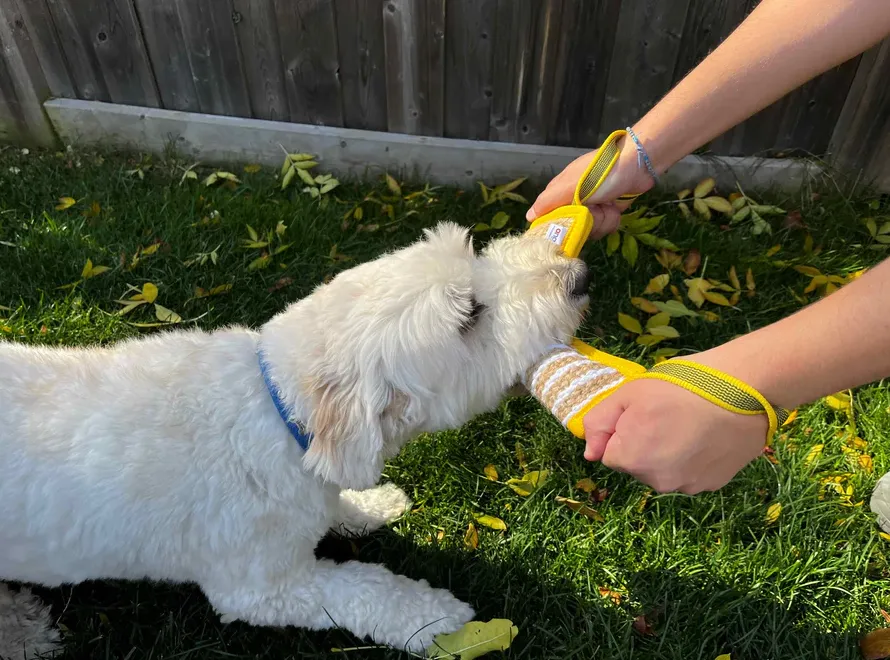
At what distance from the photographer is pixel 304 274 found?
3830mm

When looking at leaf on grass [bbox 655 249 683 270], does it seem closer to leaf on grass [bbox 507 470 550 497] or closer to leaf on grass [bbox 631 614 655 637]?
leaf on grass [bbox 507 470 550 497]

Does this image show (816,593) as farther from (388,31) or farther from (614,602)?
(388,31)

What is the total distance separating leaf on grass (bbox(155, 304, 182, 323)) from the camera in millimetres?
3531

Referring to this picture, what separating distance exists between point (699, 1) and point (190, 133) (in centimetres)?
353

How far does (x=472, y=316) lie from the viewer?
80.9 inches

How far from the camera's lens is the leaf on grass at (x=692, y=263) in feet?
12.2

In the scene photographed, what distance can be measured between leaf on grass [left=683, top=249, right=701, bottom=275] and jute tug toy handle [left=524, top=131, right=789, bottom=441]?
1188 mm

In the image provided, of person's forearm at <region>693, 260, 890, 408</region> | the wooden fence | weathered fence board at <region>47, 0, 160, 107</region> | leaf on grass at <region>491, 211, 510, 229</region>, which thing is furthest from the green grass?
person's forearm at <region>693, 260, 890, 408</region>

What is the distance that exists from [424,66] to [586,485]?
2850mm

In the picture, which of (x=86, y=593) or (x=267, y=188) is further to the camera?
(x=267, y=188)

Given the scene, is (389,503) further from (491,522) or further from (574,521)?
(574,521)

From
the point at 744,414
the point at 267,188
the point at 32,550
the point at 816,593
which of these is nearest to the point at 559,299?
the point at 744,414

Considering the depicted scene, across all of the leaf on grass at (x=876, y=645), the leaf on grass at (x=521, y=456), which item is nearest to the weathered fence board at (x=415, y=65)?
the leaf on grass at (x=521, y=456)

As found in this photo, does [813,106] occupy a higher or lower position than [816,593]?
higher
